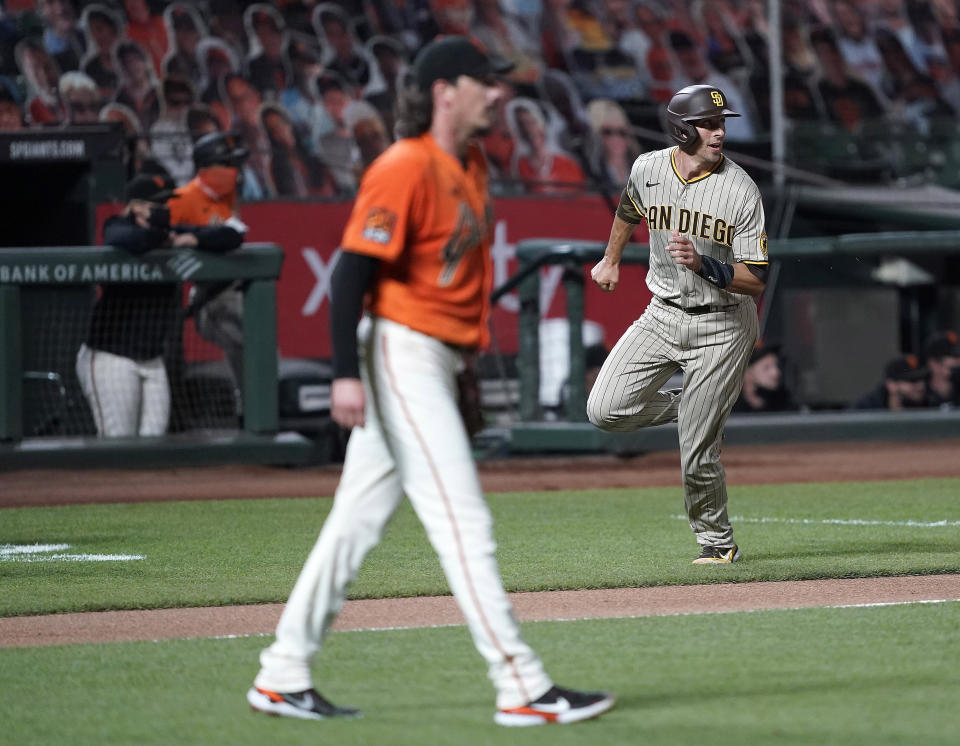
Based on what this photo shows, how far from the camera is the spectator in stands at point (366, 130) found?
14.7 metres

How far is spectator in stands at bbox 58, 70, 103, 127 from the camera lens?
14.0 metres

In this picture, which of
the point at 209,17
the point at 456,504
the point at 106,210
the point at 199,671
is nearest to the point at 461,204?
the point at 456,504

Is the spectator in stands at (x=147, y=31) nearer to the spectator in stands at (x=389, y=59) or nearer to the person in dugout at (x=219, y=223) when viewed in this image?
the spectator in stands at (x=389, y=59)

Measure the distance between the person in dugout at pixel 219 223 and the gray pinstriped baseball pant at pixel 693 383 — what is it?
4.70 metres

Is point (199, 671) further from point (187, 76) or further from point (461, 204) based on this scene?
point (187, 76)

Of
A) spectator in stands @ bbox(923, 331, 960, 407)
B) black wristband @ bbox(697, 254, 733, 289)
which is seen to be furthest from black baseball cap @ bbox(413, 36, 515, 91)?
spectator in stands @ bbox(923, 331, 960, 407)

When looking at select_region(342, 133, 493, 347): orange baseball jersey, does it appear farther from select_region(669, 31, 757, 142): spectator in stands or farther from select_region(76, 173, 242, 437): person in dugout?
select_region(669, 31, 757, 142): spectator in stands

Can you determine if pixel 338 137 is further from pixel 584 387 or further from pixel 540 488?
pixel 540 488

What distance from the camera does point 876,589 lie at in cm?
571

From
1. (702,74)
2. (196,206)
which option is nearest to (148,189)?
(196,206)

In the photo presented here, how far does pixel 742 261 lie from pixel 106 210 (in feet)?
20.4

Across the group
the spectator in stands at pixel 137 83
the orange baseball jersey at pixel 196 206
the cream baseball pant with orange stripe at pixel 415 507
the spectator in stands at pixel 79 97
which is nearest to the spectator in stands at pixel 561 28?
the spectator in stands at pixel 137 83

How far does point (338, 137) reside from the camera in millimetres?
15016

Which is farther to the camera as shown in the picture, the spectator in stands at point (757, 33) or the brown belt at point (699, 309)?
the spectator in stands at point (757, 33)
